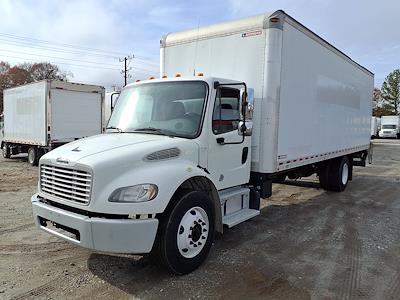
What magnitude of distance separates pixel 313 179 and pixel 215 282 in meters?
9.21

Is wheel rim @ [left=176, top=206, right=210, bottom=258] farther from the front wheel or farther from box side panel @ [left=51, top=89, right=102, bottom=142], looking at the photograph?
box side panel @ [left=51, top=89, right=102, bottom=142]

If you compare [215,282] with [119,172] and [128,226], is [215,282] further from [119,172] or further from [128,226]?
[119,172]

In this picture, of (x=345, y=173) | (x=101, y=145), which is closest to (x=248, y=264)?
(x=101, y=145)

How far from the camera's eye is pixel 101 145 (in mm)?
4590

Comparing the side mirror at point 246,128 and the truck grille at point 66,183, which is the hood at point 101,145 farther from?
the side mirror at point 246,128

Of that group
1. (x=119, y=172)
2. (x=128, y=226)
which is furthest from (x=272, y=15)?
(x=128, y=226)

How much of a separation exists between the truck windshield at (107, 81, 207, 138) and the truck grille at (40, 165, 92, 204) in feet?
3.97

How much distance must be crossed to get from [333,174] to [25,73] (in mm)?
82994

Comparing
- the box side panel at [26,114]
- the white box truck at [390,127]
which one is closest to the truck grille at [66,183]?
the box side panel at [26,114]

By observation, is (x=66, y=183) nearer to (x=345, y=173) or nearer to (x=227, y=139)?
(x=227, y=139)

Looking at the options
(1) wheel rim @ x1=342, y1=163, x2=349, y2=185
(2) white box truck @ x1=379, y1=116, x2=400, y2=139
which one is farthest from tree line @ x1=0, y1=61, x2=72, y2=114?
(1) wheel rim @ x1=342, y1=163, x2=349, y2=185

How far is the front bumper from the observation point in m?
3.94

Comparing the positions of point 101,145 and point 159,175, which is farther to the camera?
point 101,145

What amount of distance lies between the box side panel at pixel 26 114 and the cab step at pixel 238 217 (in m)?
11.6
